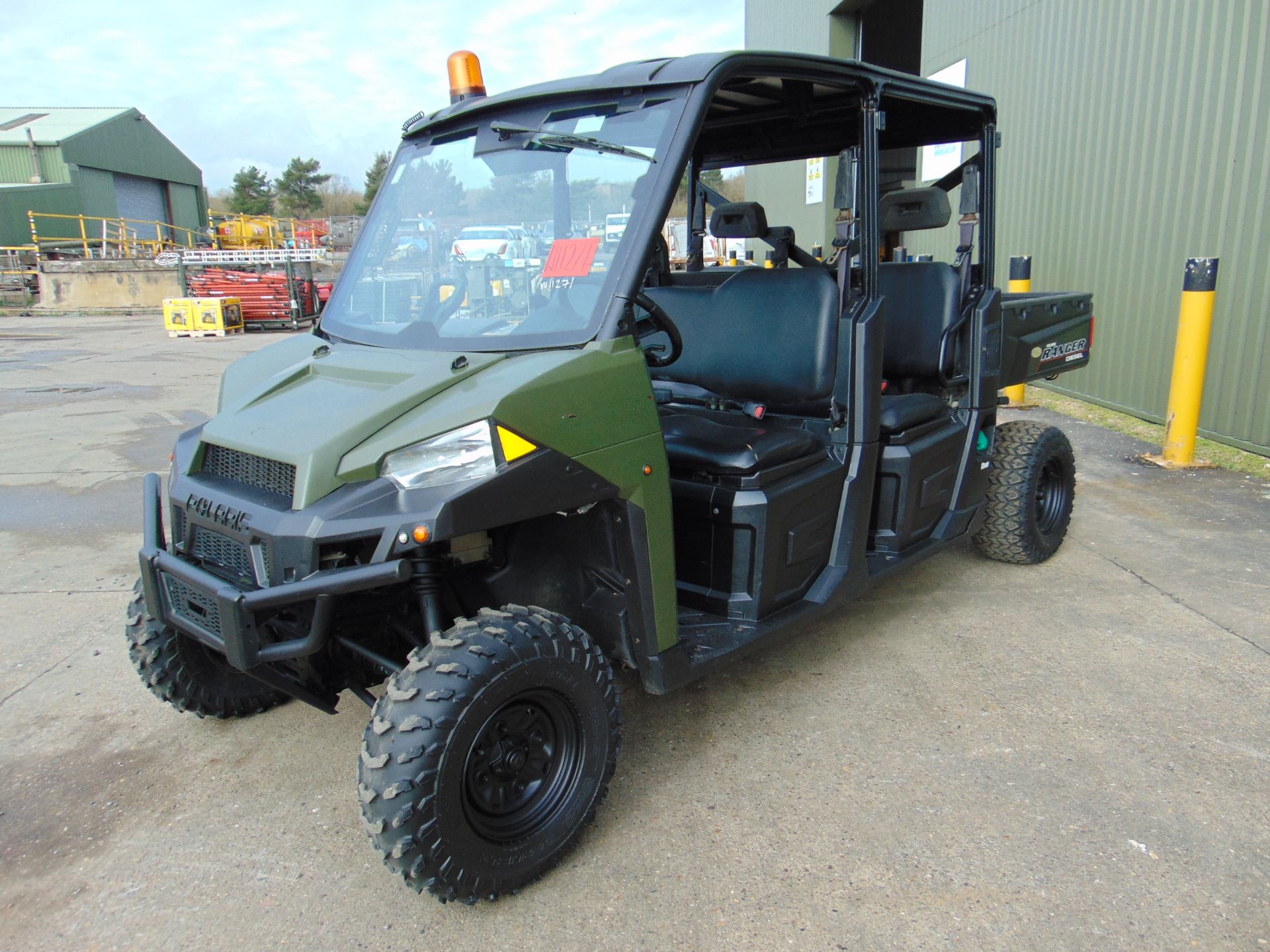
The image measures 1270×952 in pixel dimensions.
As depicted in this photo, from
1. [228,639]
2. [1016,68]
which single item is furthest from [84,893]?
[1016,68]

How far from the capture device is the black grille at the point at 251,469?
2242 mm

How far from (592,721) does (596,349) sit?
3.28 ft

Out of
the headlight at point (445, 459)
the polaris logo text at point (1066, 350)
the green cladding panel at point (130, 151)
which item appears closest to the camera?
the headlight at point (445, 459)

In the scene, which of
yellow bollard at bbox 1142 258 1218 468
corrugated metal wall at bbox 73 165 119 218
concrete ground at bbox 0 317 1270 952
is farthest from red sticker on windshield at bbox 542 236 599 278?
corrugated metal wall at bbox 73 165 119 218

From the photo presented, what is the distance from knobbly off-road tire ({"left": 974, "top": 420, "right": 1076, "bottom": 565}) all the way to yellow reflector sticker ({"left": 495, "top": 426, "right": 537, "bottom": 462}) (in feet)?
9.39

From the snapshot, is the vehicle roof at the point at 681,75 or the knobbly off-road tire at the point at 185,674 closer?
the vehicle roof at the point at 681,75

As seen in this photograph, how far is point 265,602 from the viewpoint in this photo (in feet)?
6.85

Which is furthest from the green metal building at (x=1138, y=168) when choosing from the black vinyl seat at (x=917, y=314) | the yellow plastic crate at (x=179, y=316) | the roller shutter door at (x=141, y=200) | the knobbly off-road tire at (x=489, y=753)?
the roller shutter door at (x=141, y=200)

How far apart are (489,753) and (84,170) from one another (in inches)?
1754

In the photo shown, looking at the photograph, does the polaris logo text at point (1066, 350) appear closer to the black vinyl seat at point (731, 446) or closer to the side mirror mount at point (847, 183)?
the side mirror mount at point (847, 183)

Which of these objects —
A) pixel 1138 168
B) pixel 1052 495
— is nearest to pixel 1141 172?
pixel 1138 168

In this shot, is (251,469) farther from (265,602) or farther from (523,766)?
(523,766)

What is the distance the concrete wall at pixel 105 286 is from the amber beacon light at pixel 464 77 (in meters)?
25.3

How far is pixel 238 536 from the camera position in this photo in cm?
224
